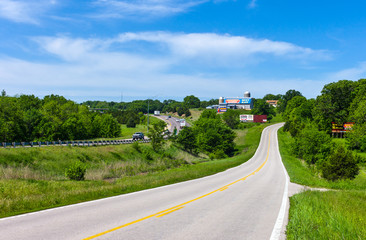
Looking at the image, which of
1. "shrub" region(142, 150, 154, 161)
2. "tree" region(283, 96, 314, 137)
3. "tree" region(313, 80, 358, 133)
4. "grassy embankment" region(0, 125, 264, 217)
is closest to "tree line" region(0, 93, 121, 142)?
"grassy embankment" region(0, 125, 264, 217)

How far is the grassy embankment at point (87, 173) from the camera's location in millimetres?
12742

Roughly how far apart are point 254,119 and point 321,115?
206 ft

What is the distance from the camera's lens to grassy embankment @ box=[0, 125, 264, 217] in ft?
41.8

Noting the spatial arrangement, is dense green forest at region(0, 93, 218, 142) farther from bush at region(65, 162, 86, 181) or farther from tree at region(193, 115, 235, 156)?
bush at region(65, 162, 86, 181)

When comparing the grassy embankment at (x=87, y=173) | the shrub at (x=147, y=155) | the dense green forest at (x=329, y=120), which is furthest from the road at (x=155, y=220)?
the dense green forest at (x=329, y=120)

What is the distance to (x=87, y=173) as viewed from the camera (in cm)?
2916

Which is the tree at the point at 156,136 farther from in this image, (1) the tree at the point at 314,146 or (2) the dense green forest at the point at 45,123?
(1) the tree at the point at 314,146

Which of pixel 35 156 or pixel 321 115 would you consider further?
pixel 321 115

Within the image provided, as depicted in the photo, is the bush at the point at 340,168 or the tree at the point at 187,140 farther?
the tree at the point at 187,140

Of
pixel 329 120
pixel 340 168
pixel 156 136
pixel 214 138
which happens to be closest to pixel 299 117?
pixel 329 120

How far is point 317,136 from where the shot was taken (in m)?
62.6

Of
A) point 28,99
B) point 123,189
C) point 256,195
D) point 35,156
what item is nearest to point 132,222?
point 123,189

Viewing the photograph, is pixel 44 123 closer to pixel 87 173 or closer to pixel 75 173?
pixel 87 173

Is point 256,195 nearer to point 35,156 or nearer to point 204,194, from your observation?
point 204,194
